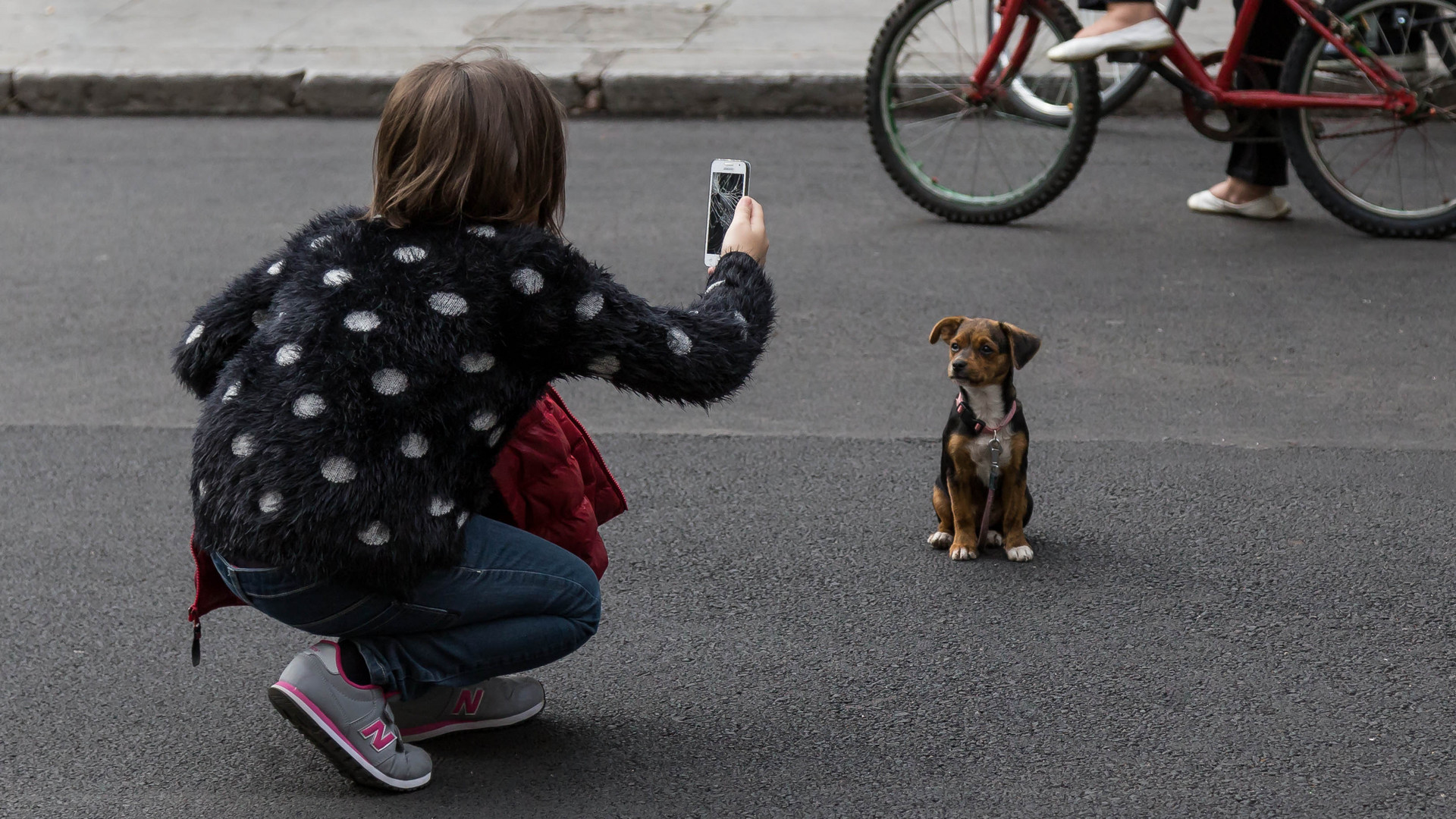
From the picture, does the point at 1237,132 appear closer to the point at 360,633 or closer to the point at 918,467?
the point at 918,467

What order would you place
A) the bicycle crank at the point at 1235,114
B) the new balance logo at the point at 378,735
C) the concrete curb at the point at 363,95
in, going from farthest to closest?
the concrete curb at the point at 363,95 < the bicycle crank at the point at 1235,114 < the new balance logo at the point at 378,735

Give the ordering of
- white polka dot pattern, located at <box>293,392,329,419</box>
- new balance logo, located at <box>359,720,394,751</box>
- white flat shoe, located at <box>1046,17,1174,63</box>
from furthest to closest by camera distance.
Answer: white flat shoe, located at <box>1046,17,1174,63</box> < new balance logo, located at <box>359,720,394,751</box> < white polka dot pattern, located at <box>293,392,329,419</box>

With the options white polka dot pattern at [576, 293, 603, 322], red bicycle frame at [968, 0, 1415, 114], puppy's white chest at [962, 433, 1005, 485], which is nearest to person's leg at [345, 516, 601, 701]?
white polka dot pattern at [576, 293, 603, 322]

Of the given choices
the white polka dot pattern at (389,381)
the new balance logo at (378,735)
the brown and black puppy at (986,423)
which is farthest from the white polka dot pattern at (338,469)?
the brown and black puppy at (986,423)

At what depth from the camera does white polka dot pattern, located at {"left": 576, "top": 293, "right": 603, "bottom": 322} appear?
2459 mm

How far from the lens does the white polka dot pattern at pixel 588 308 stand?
2459mm

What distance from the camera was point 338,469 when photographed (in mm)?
2393

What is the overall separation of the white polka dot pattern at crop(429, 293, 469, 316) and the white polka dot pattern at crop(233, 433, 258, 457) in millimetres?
360

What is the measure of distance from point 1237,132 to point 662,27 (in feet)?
14.4

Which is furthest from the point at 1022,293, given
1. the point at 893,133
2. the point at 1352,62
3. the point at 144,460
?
the point at 144,460

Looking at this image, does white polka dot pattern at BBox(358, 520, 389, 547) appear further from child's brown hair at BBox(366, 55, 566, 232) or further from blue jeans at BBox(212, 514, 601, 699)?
child's brown hair at BBox(366, 55, 566, 232)

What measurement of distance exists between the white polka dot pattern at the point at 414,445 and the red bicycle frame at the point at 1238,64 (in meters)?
4.10

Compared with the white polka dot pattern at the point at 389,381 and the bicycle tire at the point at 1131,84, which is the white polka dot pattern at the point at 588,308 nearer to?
the white polka dot pattern at the point at 389,381

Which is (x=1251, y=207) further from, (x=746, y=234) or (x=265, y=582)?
(x=265, y=582)
